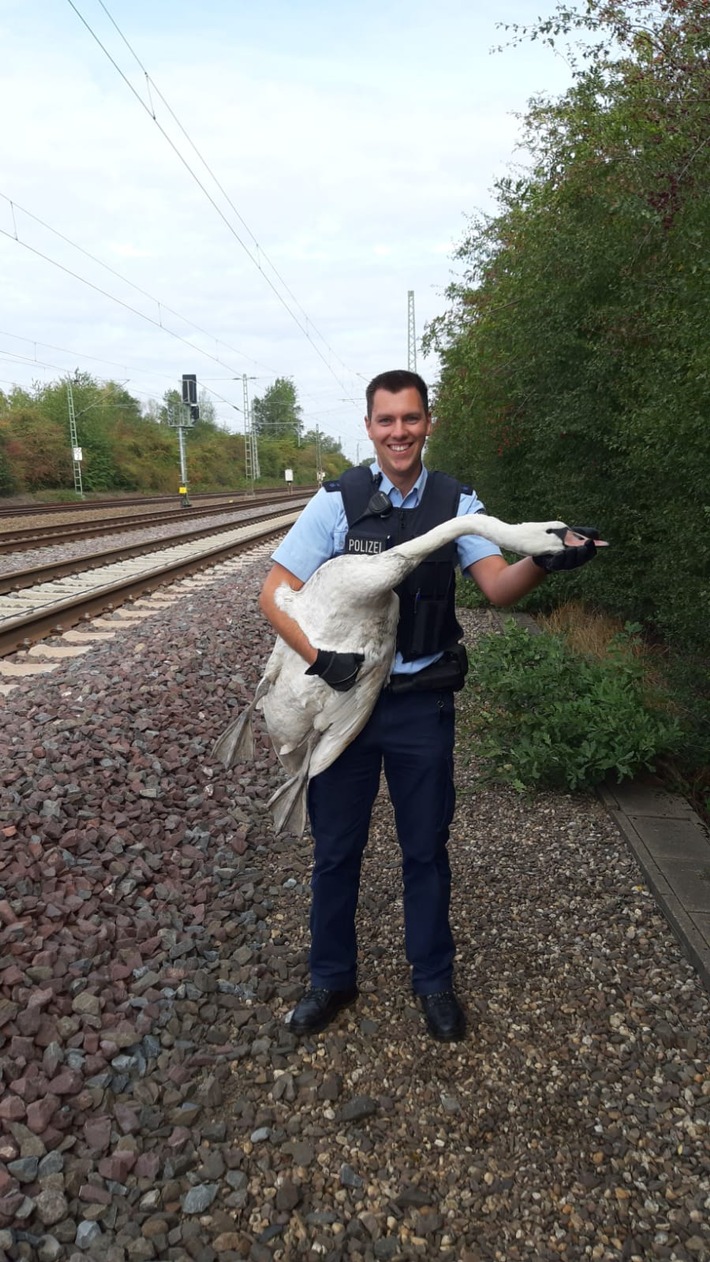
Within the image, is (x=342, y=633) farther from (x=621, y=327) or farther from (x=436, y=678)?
(x=621, y=327)

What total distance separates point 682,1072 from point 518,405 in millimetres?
8019

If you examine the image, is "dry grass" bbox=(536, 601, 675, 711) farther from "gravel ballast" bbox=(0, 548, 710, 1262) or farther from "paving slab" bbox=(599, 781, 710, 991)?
"gravel ballast" bbox=(0, 548, 710, 1262)

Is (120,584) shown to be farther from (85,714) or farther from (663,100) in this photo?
(663,100)

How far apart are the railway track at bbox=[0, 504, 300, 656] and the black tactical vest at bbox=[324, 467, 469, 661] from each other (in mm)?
5592

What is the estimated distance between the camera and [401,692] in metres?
2.73

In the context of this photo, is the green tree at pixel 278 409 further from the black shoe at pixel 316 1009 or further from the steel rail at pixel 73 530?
the black shoe at pixel 316 1009

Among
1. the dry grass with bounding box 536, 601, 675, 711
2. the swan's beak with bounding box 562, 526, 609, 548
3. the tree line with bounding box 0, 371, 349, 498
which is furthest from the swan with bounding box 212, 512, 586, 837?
the tree line with bounding box 0, 371, 349, 498

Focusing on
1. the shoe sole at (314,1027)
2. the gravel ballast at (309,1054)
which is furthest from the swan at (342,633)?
the gravel ballast at (309,1054)

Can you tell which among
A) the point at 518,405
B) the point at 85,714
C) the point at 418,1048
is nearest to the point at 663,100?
the point at 518,405

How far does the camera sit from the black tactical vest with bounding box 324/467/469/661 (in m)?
2.69

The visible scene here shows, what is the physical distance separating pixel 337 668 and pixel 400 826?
723 millimetres

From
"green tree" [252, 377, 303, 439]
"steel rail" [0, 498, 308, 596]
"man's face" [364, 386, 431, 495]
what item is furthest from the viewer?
"green tree" [252, 377, 303, 439]

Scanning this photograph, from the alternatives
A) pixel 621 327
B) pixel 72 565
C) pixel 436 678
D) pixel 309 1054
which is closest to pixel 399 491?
pixel 436 678

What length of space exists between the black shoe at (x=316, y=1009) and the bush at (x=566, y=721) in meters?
1.98
